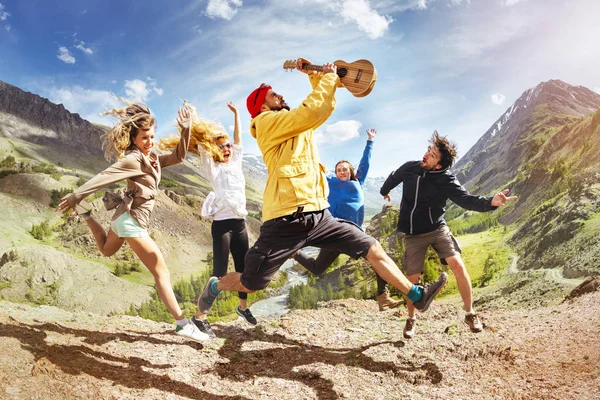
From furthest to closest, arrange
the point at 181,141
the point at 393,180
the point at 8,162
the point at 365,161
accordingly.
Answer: the point at 8,162 → the point at 365,161 → the point at 393,180 → the point at 181,141

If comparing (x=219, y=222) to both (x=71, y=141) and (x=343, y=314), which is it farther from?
(x=71, y=141)

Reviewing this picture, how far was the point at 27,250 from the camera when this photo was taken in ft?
243

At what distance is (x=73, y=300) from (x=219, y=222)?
72.2 meters

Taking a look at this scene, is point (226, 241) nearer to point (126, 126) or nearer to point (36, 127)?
point (126, 126)

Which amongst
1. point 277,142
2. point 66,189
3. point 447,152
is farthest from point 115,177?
point 66,189

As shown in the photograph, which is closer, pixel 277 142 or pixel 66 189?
pixel 277 142

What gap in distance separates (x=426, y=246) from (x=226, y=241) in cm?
314

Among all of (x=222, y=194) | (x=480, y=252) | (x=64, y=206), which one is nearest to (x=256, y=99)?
(x=222, y=194)

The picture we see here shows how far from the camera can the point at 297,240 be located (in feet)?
14.1

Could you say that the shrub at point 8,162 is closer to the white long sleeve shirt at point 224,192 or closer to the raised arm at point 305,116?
the white long sleeve shirt at point 224,192

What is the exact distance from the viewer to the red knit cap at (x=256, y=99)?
450 cm

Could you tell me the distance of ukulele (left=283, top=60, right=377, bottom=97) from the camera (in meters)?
4.28

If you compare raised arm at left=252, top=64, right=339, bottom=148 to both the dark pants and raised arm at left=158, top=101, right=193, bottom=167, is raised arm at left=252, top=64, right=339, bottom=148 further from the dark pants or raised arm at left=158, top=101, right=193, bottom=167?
the dark pants

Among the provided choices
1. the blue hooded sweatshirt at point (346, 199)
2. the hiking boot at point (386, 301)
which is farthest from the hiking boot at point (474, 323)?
the blue hooded sweatshirt at point (346, 199)
